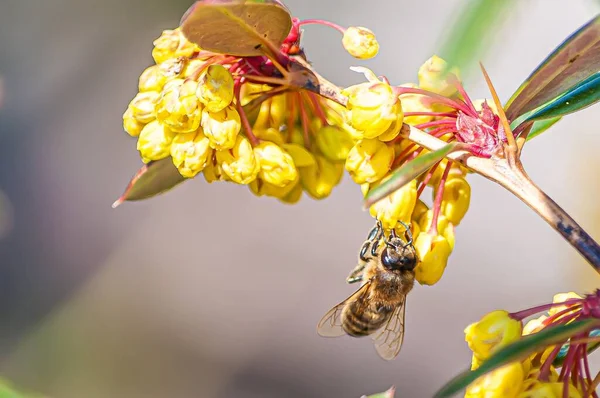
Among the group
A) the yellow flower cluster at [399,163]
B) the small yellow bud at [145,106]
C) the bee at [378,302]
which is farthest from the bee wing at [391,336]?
the small yellow bud at [145,106]

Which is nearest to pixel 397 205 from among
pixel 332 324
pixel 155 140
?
pixel 155 140

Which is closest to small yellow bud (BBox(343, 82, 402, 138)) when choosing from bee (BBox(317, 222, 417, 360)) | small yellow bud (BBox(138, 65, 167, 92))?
small yellow bud (BBox(138, 65, 167, 92))

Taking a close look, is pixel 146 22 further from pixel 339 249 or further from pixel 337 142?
pixel 337 142

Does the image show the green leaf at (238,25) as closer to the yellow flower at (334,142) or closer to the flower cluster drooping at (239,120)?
the flower cluster drooping at (239,120)

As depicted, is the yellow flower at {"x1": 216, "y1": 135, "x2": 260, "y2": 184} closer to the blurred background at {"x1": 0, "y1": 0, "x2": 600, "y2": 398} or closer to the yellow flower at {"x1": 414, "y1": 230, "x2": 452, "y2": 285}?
the yellow flower at {"x1": 414, "y1": 230, "x2": 452, "y2": 285}

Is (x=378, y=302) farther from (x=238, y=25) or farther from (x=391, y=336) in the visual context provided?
(x=238, y=25)
